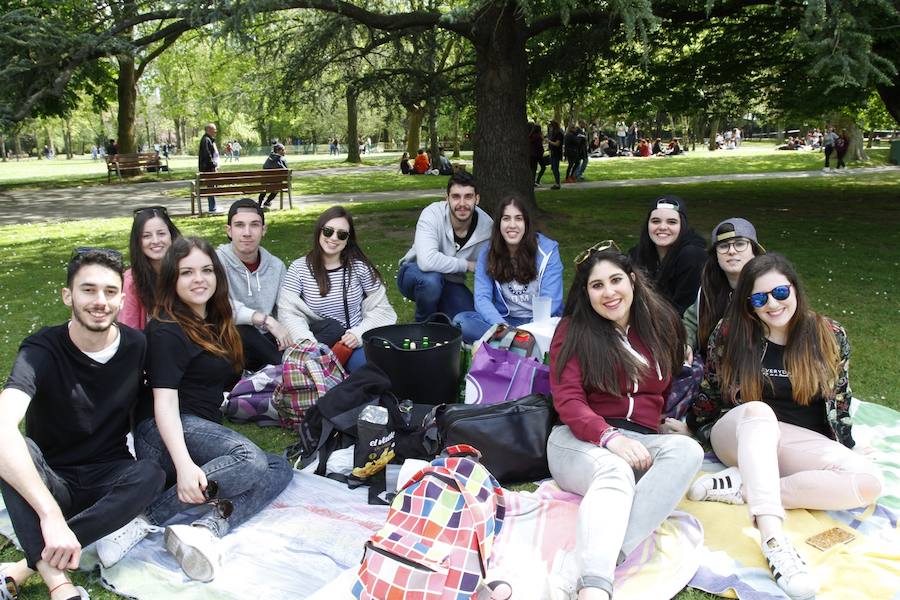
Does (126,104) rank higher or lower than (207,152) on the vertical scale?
higher

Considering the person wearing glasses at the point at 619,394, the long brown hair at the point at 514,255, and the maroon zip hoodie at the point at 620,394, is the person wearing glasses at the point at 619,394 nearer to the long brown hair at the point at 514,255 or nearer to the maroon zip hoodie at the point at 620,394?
the maroon zip hoodie at the point at 620,394

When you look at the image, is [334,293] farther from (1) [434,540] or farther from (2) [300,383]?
(1) [434,540]

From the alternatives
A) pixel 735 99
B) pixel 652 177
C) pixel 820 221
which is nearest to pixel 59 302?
pixel 820 221

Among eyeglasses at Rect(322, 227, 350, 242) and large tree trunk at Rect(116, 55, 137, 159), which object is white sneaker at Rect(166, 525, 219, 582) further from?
large tree trunk at Rect(116, 55, 137, 159)

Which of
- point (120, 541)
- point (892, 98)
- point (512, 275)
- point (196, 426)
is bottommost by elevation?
point (120, 541)

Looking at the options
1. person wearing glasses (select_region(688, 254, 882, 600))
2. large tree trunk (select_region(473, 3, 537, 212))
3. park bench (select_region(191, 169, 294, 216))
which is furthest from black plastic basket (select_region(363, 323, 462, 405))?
park bench (select_region(191, 169, 294, 216))

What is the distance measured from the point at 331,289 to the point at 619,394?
7.59 ft

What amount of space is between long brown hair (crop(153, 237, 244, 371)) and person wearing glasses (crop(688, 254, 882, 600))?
2.44 meters

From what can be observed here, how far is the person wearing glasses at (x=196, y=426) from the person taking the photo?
10.3 ft

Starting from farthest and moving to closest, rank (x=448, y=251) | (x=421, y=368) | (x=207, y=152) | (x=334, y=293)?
(x=207, y=152) → (x=448, y=251) → (x=334, y=293) → (x=421, y=368)

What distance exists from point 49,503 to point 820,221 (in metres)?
12.4

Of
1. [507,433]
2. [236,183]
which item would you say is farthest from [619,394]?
[236,183]

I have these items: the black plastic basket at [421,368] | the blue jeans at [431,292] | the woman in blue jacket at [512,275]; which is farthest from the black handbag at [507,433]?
the blue jeans at [431,292]

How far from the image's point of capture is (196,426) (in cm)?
345
